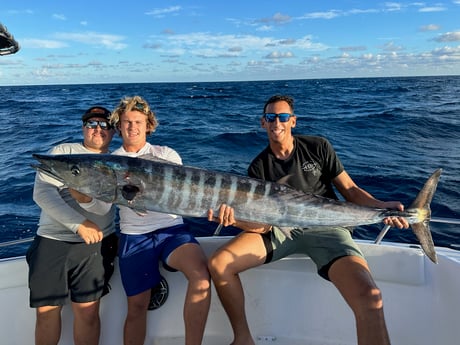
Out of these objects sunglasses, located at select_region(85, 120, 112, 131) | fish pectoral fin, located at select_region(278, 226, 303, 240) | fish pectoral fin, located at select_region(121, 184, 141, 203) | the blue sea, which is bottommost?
the blue sea

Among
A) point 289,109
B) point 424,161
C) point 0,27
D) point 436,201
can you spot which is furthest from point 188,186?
point 424,161

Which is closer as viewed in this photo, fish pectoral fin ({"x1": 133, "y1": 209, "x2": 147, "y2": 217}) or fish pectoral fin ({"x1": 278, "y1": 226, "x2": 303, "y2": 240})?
fish pectoral fin ({"x1": 133, "y1": 209, "x2": 147, "y2": 217})

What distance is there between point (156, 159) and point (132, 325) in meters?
1.39

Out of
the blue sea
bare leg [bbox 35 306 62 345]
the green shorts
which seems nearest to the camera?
bare leg [bbox 35 306 62 345]

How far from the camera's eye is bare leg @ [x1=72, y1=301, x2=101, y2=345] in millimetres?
2998

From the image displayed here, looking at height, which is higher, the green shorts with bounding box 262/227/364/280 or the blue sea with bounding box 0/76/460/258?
the green shorts with bounding box 262/227/364/280

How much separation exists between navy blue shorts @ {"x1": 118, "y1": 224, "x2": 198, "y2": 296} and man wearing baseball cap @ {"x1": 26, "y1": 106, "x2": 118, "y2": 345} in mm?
211

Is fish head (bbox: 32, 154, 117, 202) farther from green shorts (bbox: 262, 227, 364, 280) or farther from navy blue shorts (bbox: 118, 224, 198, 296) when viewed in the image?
green shorts (bbox: 262, 227, 364, 280)

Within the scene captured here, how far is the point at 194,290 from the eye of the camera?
2.86 metres

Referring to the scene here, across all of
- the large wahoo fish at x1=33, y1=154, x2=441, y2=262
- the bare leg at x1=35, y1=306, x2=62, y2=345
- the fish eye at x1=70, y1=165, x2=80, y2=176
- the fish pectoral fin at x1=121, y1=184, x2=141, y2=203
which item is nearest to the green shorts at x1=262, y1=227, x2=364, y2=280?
the large wahoo fish at x1=33, y1=154, x2=441, y2=262

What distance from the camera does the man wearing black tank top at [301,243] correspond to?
2.66m

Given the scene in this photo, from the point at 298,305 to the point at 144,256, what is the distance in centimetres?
143

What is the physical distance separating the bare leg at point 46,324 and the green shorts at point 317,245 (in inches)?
68.3

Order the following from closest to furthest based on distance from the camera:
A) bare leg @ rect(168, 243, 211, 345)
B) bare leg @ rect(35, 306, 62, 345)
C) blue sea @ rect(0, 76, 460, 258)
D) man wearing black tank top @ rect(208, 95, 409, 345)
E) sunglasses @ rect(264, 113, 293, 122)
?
man wearing black tank top @ rect(208, 95, 409, 345), bare leg @ rect(168, 243, 211, 345), bare leg @ rect(35, 306, 62, 345), sunglasses @ rect(264, 113, 293, 122), blue sea @ rect(0, 76, 460, 258)
